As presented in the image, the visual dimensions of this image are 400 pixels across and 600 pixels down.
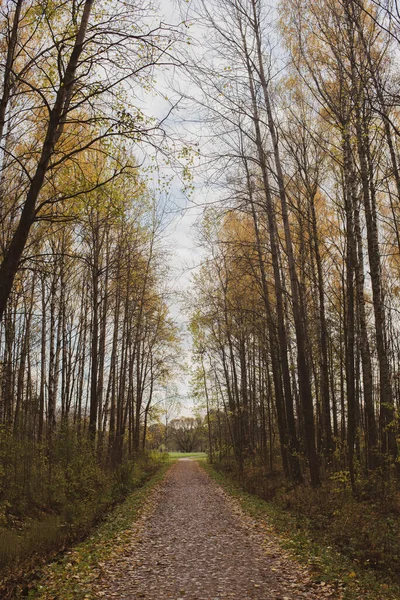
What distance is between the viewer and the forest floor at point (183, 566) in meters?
4.98

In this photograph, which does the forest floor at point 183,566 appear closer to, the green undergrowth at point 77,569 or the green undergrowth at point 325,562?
the green undergrowth at point 77,569

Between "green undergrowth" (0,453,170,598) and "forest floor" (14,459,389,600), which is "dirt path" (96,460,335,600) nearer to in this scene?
"forest floor" (14,459,389,600)

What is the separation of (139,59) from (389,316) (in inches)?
783

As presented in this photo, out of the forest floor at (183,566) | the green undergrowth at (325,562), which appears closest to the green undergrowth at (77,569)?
the forest floor at (183,566)

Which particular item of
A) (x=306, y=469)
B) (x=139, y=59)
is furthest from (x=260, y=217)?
(x=139, y=59)

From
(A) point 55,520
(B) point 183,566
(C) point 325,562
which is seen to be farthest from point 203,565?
(A) point 55,520

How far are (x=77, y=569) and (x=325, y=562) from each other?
333 centimetres

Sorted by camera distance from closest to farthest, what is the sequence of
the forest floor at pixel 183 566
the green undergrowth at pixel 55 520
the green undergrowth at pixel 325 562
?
the green undergrowth at pixel 325 562, the forest floor at pixel 183 566, the green undergrowth at pixel 55 520

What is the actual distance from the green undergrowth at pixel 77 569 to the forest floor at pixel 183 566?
0.01m

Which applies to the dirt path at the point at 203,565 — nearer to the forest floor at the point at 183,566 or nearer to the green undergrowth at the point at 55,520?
the forest floor at the point at 183,566

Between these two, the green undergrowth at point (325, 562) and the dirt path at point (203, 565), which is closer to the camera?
the green undergrowth at point (325, 562)

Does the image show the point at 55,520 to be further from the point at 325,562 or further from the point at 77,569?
the point at 325,562

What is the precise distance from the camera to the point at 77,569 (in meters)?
5.76

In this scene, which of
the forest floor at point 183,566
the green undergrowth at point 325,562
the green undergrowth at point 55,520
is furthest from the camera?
the green undergrowth at point 55,520
